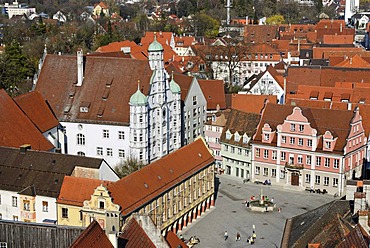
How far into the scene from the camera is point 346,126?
66.1 metres

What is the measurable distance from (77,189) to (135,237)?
1593 centimetres

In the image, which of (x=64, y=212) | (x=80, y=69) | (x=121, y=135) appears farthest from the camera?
(x=80, y=69)

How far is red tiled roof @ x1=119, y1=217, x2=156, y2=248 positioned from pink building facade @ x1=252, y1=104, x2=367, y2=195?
115ft

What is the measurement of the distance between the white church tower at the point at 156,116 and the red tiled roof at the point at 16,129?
8.47 m

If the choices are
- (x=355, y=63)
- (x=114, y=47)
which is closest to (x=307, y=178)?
(x=355, y=63)

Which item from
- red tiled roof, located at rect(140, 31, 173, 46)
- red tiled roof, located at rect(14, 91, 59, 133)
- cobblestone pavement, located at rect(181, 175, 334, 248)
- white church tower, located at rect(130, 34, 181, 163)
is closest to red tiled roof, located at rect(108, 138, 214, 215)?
cobblestone pavement, located at rect(181, 175, 334, 248)

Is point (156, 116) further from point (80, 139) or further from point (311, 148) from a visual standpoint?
point (311, 148)

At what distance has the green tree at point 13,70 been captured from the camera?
308ft

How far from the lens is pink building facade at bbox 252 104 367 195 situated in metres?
65.8

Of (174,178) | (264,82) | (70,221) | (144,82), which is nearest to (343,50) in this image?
(264,82)

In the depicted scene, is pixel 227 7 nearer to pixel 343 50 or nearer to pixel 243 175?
pixel 343 50

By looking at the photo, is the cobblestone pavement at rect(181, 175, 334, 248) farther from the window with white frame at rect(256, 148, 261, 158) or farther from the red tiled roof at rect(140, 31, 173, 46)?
the red tiled roof at rect(140, 31, 173, 46)

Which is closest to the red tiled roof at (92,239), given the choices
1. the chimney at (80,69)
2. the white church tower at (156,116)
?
the white church tower at (156,116)

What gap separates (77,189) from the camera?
49.1 m
